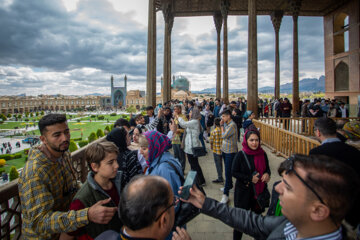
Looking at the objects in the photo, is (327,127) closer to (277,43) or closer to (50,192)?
(50,192)

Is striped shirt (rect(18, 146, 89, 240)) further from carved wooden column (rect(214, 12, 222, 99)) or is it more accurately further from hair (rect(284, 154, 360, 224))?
carved wooden column (rect(214, 12, 222, 99))

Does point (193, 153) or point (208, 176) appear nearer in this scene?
point (193, 153)

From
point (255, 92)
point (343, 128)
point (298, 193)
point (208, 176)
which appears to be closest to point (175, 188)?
point (298, 193)

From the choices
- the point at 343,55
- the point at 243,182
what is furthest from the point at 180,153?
the point at 343,55

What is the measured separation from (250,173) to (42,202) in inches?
92.9

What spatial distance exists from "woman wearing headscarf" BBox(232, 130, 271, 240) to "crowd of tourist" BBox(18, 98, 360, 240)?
0.5 inches

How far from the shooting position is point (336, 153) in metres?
2.28

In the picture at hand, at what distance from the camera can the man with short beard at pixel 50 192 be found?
1.59m

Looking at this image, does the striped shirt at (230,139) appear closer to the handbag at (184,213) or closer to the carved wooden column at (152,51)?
the handbag at (184,213)

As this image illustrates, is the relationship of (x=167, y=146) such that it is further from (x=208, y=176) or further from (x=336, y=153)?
(x=208, y=176)

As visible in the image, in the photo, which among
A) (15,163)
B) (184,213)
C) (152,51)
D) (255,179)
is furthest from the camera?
(15,163)

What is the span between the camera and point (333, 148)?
233cm

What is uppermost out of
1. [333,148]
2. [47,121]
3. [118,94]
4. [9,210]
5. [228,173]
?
[118,94]

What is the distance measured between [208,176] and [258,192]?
104 inches
